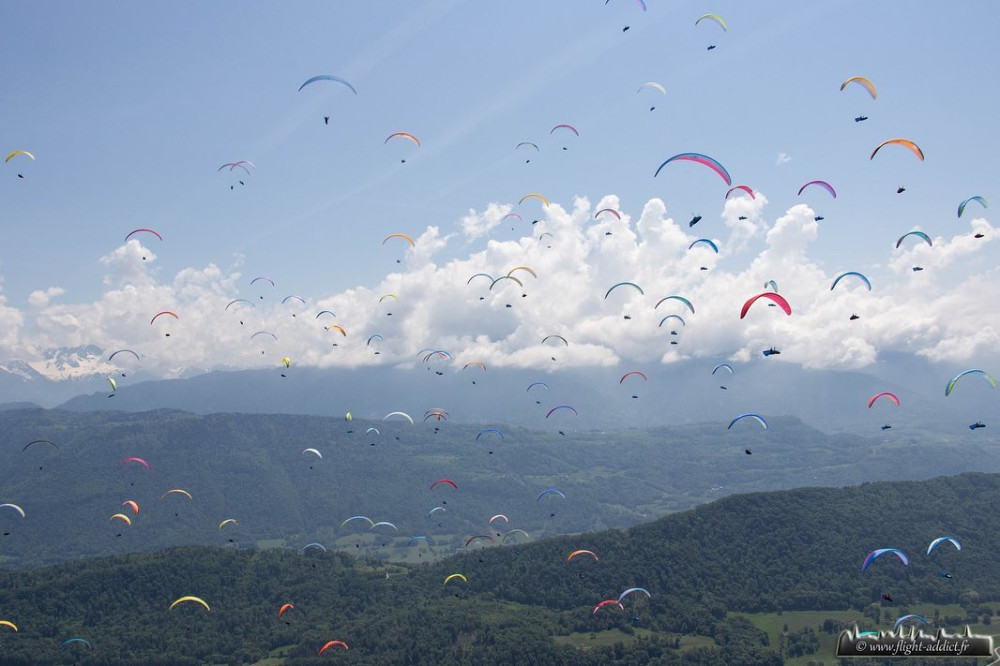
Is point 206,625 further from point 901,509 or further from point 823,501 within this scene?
point 901,509

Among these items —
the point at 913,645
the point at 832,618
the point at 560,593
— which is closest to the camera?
the point at 913,645

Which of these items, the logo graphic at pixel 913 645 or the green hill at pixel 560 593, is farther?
the green hill at pixel 560 593

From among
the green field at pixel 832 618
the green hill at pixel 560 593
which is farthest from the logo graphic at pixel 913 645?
the green field at pixel 832 618

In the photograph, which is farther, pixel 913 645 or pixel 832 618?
pixel 832 618

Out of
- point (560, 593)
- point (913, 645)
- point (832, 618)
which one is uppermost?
point (560, 593)

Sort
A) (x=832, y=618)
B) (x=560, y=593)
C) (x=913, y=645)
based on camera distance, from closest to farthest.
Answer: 1. (x=913, y=645)
2. (x=832, y=618)
3. (x=560, y=593)

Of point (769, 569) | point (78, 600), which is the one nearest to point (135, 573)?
point (78, 600)

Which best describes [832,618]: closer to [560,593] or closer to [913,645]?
[913,645]

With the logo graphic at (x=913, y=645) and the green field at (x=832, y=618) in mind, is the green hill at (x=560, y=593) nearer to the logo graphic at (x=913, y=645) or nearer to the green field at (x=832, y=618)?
the green field at (x=832, y=618)

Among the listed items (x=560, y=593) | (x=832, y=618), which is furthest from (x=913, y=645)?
(x=560, y=593)

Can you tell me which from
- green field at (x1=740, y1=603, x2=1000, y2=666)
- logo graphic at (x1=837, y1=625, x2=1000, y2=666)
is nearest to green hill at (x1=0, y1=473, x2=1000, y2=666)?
green field at (x1=740, y1=603, x2=1000, y2=666)

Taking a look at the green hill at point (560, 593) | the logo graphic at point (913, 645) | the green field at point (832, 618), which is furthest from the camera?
the green hill at point (560, 593)
